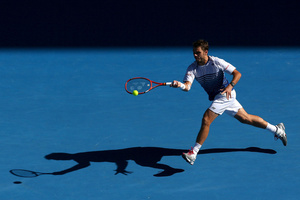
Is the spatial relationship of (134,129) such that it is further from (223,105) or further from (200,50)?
(200,50)

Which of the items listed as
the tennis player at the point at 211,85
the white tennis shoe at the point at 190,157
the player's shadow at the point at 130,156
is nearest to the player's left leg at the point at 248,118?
the tennis player at the point at 211,85

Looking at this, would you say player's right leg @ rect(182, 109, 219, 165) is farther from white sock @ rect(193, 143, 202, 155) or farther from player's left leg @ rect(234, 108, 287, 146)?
player's left leg @ rect(234, 108, 287, 146)

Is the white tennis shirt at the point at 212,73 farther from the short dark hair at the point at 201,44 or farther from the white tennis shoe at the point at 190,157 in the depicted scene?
the white tennis shoe at the point at 190,157

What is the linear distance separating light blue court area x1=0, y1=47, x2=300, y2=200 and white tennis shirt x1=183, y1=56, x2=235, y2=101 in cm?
92

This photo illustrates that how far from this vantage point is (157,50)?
1409cm

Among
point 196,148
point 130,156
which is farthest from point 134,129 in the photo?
point 196,148

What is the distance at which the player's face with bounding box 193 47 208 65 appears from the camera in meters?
8.80

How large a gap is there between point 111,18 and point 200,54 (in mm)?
7185

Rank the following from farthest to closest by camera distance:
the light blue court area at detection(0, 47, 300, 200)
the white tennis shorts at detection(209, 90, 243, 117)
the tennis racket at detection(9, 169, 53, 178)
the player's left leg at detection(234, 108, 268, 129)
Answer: the player's left leg at detection(234, 108, 268, 129) → the white tennis shorts at detection(209, 90, 243, 117) → the tennis racket at detection(9, 169, 53, 178) → the light blue court area at detection(0, 47, 300, 200)

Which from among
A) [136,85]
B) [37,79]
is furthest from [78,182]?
[37,79]

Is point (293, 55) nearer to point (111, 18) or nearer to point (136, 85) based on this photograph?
point (111, 18)

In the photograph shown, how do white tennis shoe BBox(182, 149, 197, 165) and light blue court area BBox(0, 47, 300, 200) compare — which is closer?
light blue court area BBox(0, 47, 300, 200)

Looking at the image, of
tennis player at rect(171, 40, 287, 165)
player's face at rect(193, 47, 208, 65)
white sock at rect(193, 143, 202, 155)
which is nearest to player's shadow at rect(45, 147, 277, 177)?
white sock at rect(193, 143, 202, 155)

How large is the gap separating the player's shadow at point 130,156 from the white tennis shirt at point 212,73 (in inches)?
36.1
